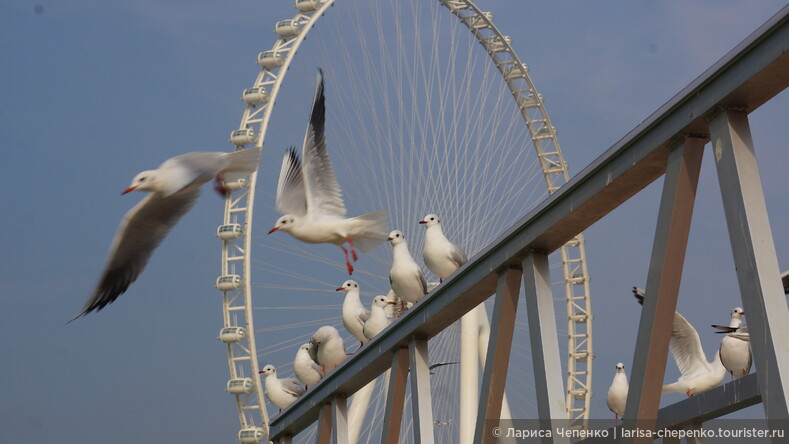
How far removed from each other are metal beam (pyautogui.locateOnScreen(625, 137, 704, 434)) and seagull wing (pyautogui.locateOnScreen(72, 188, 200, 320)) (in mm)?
5347

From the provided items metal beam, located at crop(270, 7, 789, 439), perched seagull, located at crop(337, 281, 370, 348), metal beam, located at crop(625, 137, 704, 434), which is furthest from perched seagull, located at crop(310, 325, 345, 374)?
metal beam, located at crop(625, 137, 704, 434)

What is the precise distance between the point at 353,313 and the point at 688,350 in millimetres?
2914

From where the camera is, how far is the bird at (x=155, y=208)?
29.2 ft

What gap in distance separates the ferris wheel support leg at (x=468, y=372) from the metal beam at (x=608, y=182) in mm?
8963

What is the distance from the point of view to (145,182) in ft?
29.5

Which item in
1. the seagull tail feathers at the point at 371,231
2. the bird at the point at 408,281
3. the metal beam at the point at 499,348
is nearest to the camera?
the metal beam at the point at 499,348

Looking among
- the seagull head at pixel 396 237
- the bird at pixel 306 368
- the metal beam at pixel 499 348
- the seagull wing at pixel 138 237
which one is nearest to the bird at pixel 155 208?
the seagull wing at pixel 138 237

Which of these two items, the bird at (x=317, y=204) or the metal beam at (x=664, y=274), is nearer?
the metal beam at (x=664, y=274)

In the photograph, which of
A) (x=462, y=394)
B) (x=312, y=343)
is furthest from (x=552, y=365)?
(x=462, y=394)

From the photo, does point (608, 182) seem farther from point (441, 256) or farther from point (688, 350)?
point (688, 350)

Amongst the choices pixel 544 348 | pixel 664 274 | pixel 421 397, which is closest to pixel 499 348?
pixel 544 348

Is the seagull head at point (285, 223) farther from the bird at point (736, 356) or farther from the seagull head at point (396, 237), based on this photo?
the bird at point (736, 356)

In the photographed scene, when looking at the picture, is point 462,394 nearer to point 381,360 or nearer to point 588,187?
point 381,360

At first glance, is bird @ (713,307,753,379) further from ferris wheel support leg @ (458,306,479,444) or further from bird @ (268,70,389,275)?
ferris wheel support leg @ (458,306,479,444)
